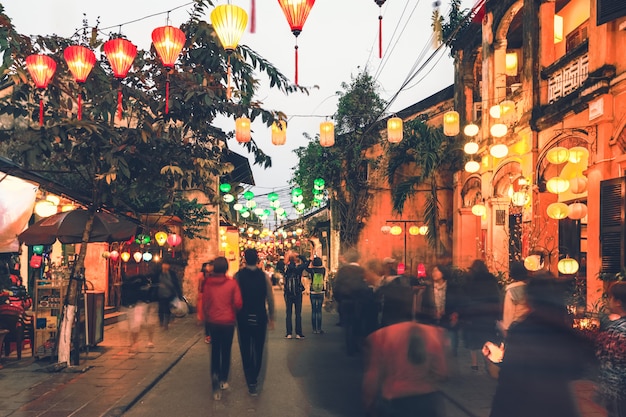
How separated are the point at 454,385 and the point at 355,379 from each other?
1.53 m

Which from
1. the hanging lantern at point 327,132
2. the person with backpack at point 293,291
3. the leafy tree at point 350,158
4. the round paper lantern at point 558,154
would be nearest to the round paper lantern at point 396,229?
the leafy tree at point 350,158

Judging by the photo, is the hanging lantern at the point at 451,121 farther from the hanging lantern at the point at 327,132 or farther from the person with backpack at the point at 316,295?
the person with backpack at the point at 316,295

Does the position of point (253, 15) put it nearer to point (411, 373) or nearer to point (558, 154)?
point (411, 373)

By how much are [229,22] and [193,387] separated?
538 cm

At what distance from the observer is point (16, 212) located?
34.6 ft

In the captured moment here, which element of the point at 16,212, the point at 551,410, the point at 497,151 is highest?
the point at 497,151

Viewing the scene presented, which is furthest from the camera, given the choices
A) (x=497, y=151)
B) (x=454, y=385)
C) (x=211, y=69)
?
(x=497, y=151)

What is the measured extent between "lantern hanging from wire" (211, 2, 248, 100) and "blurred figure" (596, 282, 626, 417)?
241 inches

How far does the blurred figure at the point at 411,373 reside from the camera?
428 cm

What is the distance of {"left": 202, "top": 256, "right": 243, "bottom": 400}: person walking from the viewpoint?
8.09 meters

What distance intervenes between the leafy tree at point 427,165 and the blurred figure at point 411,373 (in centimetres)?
1640

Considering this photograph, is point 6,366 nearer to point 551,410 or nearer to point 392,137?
point 551,410

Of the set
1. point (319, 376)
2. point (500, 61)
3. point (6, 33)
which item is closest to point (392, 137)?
point (500, 61)

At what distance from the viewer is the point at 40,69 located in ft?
30.3
